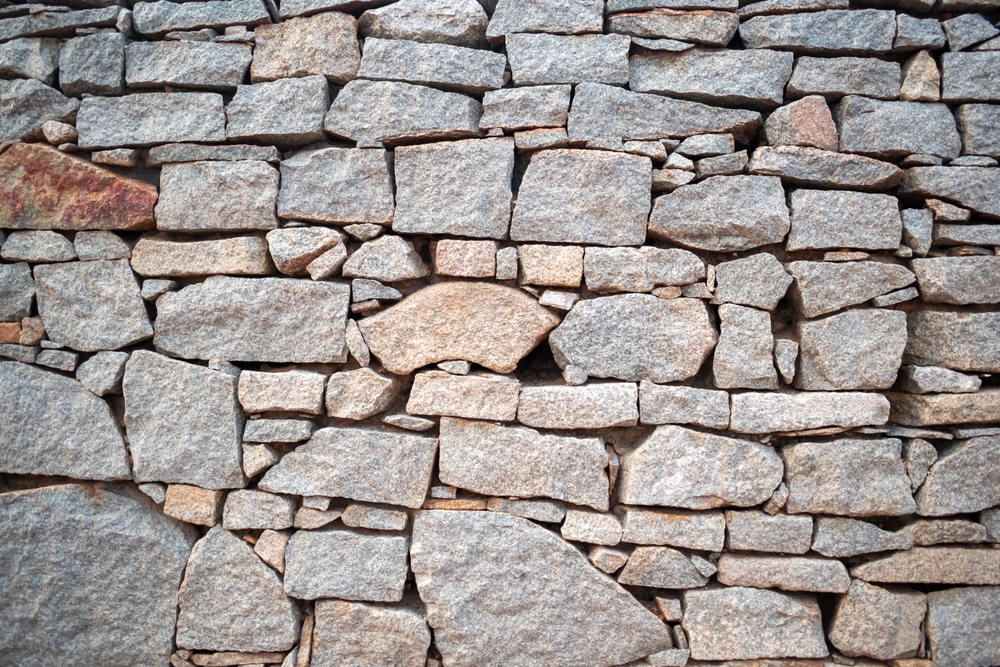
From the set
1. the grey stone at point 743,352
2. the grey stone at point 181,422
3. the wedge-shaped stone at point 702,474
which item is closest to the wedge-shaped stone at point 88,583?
the grey stone at point 181,422

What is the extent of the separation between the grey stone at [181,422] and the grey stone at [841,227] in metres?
2.31

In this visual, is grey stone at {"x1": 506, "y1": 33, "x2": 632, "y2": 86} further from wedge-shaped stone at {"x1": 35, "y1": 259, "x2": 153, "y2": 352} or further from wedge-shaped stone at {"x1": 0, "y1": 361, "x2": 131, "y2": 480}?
wedge-shaped stone at {"x1": 0, "y1": 361, "x2": 131, "y2": 480}

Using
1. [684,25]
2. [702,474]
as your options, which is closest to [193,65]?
[684,25]

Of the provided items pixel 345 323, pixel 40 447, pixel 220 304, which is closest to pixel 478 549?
pixel 345 323

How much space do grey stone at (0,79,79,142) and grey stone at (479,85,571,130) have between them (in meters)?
1.77

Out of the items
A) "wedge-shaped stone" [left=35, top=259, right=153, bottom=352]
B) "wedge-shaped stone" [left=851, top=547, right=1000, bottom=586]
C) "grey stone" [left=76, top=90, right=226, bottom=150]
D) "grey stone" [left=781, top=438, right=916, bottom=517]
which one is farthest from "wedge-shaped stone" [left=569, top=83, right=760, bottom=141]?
"wedge-shaped stone" [left=35, top=259, right=153, bottom=352]

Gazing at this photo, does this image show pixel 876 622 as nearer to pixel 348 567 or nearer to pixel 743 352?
pixel 743 352

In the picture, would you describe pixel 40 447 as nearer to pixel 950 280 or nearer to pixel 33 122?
pixel 33 122

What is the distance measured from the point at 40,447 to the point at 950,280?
12.0 ft

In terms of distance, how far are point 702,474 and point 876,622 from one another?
2.87ft

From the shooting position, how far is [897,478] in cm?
228

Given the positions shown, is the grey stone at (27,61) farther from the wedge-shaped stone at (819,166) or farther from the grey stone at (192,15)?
the wedge-shaped stone at (819,166)

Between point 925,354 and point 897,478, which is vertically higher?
point 925,354

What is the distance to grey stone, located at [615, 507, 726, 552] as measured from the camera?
Answer: 2256mm
